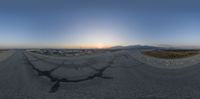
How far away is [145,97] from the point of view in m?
9.48

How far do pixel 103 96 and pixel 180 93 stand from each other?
141 inches

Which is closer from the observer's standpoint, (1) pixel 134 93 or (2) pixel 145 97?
(2) pixel 145 97

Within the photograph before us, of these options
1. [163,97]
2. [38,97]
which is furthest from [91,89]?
[163,97]

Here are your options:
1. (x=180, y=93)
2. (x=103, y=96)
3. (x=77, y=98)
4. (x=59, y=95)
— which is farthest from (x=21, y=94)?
(x=180, y=93)

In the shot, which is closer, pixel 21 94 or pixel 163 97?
pixel 163 97

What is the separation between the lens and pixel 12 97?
388 inches

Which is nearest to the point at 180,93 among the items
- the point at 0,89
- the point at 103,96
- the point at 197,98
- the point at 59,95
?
the point at 197,98

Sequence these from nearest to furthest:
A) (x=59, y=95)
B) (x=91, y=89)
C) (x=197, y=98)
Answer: (x=197, y=98) < (x=59, y=95) < (x=91, y=89)

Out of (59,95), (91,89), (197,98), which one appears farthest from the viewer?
(91,89)

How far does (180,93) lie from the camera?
10.4 metres

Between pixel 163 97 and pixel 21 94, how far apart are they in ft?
20.8

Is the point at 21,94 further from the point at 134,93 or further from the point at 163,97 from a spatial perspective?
the point at 163,97

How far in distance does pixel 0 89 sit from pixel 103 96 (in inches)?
227

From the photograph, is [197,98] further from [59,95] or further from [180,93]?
[59,95]
